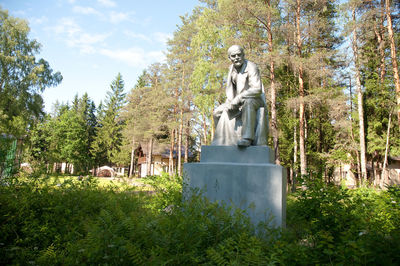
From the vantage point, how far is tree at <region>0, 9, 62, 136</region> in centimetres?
1916

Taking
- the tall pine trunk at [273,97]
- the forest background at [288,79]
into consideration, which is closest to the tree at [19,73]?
the forest background at [288,79]

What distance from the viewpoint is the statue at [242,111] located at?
14.4 feet

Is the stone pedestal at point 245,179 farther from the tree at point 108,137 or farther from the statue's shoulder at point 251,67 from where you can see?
the tree at point 108,137

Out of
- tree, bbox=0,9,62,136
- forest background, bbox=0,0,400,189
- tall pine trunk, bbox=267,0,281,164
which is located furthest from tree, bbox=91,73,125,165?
tall pine trunk, bbox=267,0,281,164

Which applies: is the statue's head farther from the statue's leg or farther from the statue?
the statue's leg

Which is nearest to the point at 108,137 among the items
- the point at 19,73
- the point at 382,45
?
the point at 19,73

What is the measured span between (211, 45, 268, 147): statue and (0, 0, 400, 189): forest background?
3.33 m

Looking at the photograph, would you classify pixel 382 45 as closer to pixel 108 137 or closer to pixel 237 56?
pixel 237 56

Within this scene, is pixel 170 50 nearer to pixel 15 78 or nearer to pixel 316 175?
pixel 15 78

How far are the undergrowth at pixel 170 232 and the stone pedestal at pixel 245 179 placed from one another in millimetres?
452

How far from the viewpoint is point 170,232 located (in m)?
2.22

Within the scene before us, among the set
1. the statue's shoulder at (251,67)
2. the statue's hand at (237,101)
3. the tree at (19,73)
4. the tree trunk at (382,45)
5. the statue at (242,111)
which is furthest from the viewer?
the tree at (19,73)

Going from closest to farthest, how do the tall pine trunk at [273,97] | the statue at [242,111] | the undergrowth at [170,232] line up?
the undergrowth at [170,232]
the statue at [242,111]
the tall pine trunk at [273,97]

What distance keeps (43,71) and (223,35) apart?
15.1 meters
